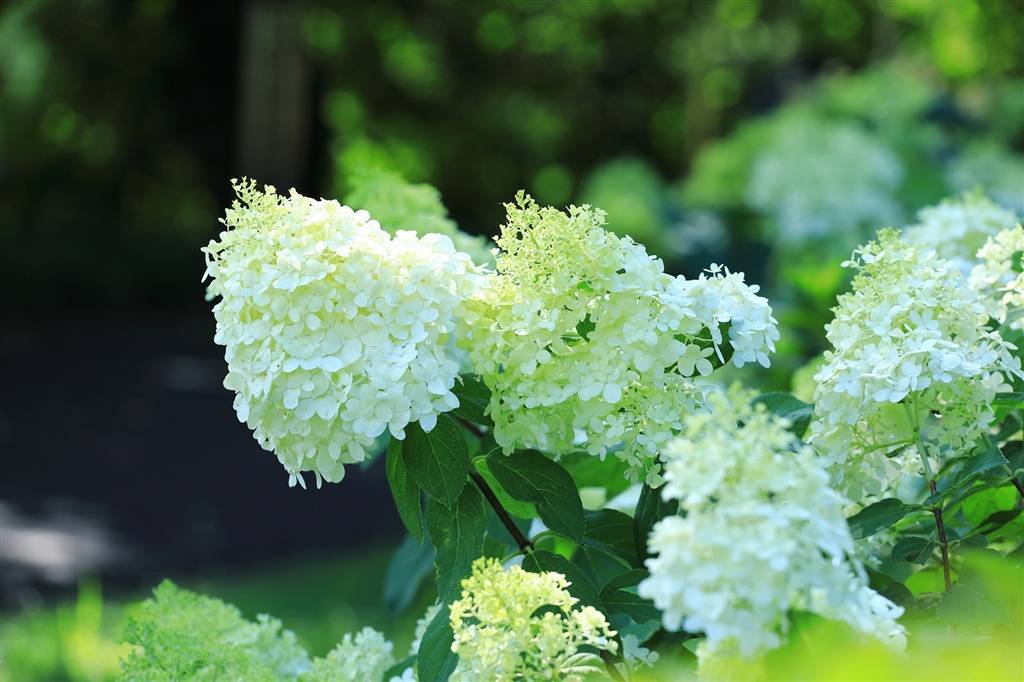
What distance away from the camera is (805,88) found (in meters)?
10.5

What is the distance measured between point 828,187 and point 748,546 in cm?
454

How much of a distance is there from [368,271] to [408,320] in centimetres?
6

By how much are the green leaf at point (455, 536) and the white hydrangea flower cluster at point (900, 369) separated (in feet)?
1.07

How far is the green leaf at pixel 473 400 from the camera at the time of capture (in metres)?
1.21

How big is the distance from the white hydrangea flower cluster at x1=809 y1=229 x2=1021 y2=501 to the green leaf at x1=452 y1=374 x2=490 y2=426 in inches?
12.4

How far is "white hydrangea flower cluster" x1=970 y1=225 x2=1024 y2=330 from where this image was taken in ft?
4.26

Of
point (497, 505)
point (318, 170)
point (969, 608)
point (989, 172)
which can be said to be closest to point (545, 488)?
point (497, 505)

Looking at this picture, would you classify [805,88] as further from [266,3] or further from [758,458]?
[758,458]

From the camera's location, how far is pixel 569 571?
1.14m

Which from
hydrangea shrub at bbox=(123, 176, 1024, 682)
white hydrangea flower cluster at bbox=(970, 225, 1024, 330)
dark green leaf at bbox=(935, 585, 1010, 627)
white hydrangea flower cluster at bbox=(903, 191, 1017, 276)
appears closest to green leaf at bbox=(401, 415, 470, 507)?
hydrangea shrub at bbox=(123, 176, 1024, 682)

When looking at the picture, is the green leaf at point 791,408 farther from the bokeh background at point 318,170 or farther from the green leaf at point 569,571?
the bokeh background at point 318,170

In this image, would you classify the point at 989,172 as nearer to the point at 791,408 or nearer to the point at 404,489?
the point at 791,408

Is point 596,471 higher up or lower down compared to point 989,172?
lower down

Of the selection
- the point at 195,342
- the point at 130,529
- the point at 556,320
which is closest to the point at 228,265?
the point at 556,320
